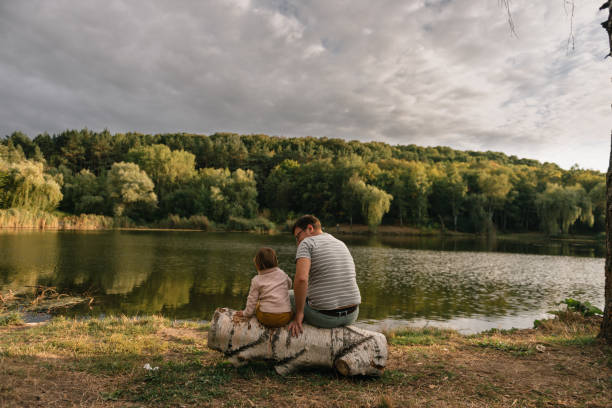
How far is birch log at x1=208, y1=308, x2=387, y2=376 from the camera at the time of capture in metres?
3.60

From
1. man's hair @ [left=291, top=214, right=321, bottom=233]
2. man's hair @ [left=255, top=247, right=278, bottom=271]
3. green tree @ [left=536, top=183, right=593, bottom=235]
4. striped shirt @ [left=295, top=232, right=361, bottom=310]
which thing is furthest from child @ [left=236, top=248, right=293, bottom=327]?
green tree @ [left=536, top=183, right=593, bottom=235]

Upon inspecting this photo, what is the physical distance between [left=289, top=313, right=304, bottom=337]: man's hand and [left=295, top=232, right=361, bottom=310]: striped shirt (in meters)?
Answer: 0.19

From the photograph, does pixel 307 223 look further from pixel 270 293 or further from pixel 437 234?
pixel 437 234

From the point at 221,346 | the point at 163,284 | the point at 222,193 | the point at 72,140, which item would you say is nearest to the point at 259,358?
the point at 221,346

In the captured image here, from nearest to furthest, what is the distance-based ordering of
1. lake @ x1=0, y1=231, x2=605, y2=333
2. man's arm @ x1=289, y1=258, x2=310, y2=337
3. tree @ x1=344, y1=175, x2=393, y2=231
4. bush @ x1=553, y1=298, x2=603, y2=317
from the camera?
man's arm @ x1=289, y1=258, x2=310, y2=337
bush @ x1=553, y1=298, x2=603, y2=317
lake @ x1=0, y1=231, x2=605, y2=333
tree @ x1=344, y1=175, x2=393, y2=231

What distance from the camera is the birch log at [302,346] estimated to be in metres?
3.60

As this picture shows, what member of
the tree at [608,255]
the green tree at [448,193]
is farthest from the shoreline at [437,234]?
the tree at [608,255]

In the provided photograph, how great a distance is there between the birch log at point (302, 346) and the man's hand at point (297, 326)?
0.05 metres

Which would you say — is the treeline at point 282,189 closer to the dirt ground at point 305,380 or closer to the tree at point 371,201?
the tree at point 371,201

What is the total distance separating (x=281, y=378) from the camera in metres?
3.68

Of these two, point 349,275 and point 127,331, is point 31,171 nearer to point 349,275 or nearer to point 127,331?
point 127,331

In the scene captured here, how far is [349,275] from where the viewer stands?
3768 millimetres

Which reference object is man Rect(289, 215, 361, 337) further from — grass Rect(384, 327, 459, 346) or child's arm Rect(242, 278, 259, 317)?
grass Rect(384, 327, 459, 346)

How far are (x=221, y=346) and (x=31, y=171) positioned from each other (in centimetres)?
3905
